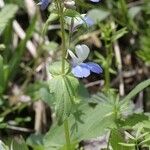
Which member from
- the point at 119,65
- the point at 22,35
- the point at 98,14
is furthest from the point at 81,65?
the point at 22,35

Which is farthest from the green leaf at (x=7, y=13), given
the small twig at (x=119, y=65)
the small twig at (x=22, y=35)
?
the small twig at (x=119, y=65)

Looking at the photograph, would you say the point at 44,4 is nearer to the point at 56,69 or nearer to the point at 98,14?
the point at 56,69

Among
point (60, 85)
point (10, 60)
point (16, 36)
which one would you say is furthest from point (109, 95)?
point (16, 36)

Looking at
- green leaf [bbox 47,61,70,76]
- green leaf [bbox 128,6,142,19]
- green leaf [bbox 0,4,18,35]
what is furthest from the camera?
green leaf [bbox 128,6,142,19]

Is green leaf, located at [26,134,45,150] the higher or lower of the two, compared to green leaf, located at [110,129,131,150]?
lower

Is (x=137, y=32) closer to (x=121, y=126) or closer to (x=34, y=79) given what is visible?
(x=34, y=79)

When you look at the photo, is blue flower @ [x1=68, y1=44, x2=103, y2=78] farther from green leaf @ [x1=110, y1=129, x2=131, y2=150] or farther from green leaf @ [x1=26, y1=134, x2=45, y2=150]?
green leaf @ [x1=26, y1=134, x2=45, y2=150]

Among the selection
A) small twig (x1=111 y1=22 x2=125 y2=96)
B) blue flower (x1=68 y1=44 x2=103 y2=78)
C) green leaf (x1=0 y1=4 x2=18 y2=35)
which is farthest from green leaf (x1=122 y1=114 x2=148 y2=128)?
small twig (x1=111 y1=22 x2=125 y2=96)
